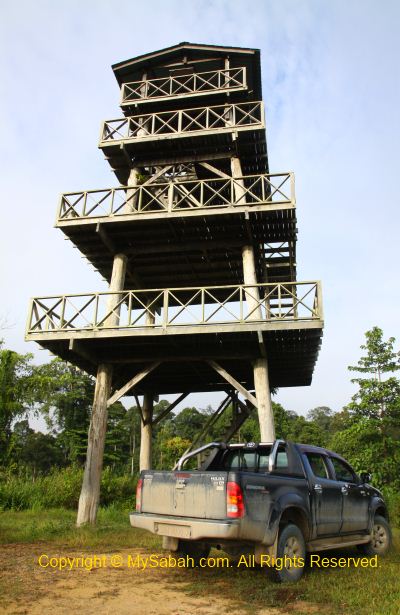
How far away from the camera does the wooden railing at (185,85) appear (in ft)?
52.1

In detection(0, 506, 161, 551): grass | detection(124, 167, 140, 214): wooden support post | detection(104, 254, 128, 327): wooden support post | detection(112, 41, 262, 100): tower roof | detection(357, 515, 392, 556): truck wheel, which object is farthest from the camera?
detection(112, 41, 262, 100): tower roof

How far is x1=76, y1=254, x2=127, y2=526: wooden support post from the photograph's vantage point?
1199 cm

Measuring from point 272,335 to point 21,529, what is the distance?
6.98m

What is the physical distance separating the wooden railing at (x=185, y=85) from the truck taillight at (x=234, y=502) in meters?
13.2

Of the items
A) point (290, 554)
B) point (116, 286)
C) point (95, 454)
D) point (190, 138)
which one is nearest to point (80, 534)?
point (95, 454)

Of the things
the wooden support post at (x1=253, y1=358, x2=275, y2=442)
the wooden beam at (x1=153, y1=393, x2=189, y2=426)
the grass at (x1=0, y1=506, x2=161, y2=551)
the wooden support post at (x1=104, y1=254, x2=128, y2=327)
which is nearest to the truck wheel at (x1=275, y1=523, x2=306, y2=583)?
the grass at (x1=0, y1=506, x2=161, y2=551)

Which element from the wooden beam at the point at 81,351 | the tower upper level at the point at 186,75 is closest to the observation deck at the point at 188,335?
the wooden beam at the point at 81,351

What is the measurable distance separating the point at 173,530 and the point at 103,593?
1.04 m

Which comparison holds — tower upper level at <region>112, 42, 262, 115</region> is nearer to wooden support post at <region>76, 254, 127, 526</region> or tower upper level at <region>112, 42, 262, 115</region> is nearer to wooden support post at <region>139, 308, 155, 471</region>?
wooden support post at <region>76, 254, 127, 526</region>

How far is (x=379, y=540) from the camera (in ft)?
26.7

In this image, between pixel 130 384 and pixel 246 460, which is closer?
pixel 246 460

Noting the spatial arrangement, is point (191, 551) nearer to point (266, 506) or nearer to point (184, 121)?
point (266, 506)

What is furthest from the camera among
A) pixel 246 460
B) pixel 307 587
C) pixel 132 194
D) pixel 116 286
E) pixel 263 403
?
pixel 132 194

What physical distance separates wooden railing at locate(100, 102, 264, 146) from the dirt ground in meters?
11.9
